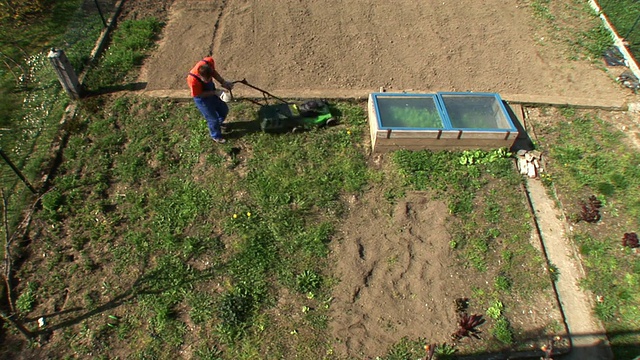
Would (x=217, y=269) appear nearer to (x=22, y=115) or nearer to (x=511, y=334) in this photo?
(x=511, y=334)

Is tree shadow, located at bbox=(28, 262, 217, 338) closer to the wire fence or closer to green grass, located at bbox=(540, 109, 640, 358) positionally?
the wire fence

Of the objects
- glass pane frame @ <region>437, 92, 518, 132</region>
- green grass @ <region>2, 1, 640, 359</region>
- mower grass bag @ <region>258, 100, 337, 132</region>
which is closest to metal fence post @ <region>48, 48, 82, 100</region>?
green grass @ <region>2, 1, 640, 359</region>

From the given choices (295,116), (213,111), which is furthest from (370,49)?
(213,111)

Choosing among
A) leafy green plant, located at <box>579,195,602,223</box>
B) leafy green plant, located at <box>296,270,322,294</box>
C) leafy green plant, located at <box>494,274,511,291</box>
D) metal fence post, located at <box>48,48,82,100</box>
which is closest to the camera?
leafy green plant, located at <box>296,270,322,294</box>

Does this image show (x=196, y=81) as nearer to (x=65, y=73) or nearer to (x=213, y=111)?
(x=213, y=111)

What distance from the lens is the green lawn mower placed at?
8.07m

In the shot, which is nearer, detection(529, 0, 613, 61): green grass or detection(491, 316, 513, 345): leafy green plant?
detection(491, 316, 513, 345): leafy green plant

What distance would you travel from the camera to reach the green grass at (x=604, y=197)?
648 cm

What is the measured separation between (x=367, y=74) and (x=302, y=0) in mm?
3349

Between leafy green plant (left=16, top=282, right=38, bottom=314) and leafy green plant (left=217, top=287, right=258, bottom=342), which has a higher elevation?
leafy green plant (left=16, top=282, right=38, bottom=314)

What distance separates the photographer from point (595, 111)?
9.08 m

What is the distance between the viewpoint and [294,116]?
26.7ft

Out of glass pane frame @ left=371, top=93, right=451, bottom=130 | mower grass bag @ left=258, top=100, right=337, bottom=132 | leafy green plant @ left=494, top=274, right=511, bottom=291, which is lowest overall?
leafy green plant @ left=494, top=274, right=511, bottom=291

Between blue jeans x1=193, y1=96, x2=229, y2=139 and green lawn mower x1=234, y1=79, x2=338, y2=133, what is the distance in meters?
0.67
